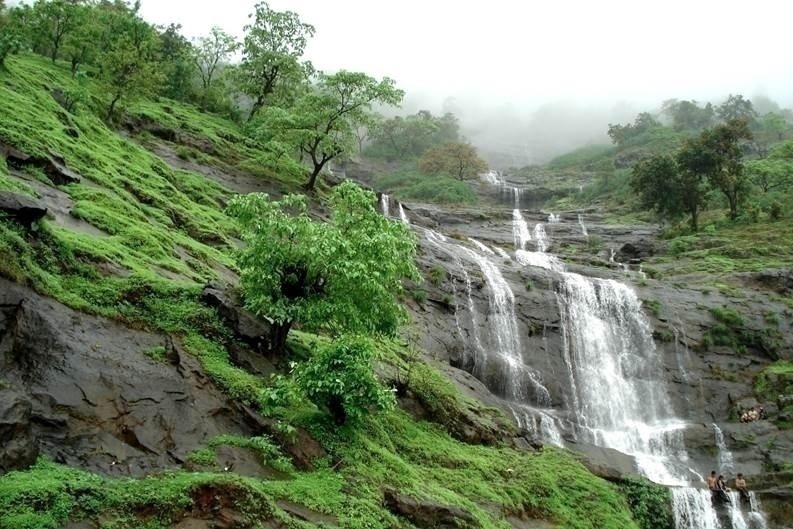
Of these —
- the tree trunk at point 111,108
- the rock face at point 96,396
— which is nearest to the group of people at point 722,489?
the rock face at point 96,396

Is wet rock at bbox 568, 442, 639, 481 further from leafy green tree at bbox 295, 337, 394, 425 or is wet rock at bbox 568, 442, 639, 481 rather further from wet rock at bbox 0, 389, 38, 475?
wet rock at bbox 0, 389, 38, 475

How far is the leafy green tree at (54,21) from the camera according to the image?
35500 millimetres

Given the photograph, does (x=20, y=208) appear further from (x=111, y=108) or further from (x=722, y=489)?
(x=722, y=489)

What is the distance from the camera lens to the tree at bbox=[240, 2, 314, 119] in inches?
1656

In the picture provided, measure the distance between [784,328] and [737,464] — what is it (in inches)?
399

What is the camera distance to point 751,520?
66.2 feet

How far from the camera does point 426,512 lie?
12312mm

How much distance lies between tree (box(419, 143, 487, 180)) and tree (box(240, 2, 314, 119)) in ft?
105

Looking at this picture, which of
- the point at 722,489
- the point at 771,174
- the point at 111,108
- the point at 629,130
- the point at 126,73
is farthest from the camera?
the point at 629,130

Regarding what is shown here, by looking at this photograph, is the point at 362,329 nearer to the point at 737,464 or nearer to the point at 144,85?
the point at 737,464

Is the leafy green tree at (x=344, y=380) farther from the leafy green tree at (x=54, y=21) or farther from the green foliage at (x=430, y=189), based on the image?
the green foliage at (x=430, y=189)

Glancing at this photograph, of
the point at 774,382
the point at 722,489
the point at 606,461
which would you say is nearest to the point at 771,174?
the point at 774,382

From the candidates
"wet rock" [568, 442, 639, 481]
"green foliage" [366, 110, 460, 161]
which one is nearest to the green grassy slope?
"wet rock" [568, 442, 639, 481]

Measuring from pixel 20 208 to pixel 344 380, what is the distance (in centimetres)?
746
